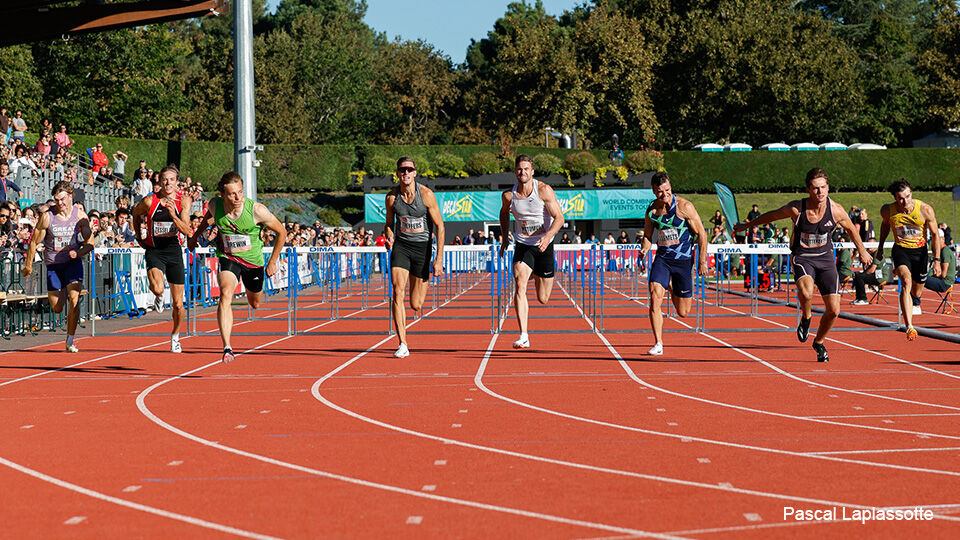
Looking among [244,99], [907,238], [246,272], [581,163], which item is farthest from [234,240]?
[581,163]

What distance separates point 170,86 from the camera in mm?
63031

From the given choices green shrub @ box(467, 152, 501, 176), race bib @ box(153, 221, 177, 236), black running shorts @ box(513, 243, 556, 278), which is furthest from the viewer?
green shrub @ box(467, 152, 501, 176)

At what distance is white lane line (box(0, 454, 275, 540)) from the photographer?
447cm

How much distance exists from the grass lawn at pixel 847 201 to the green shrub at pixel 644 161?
5.09 meters

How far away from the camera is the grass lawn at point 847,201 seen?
57875 millimetres

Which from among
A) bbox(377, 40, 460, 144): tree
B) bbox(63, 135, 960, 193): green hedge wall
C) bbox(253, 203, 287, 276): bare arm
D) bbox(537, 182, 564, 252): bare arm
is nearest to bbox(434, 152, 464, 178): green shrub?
bbox(63, 135, 960, 193): green hedge wall

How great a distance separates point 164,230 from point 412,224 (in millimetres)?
2775

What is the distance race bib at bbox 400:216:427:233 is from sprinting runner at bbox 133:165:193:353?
2321 millimetres

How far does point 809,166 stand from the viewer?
61.4 m

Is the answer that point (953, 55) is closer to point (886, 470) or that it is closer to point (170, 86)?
point (170, 86)

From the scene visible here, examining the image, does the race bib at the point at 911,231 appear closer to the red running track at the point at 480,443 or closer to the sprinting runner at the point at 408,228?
the red running track at the point at 480,443

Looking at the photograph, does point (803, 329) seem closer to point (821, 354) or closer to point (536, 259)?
point (821, 354)

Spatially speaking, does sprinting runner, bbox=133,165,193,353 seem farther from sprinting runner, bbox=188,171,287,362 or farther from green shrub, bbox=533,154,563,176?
green shrub, bbox=533,154,563,176

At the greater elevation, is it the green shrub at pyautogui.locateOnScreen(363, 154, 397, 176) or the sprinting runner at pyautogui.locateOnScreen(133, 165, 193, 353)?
the green shrub at pyautogui.locateOnScreen(363, 154, 397, 176)
